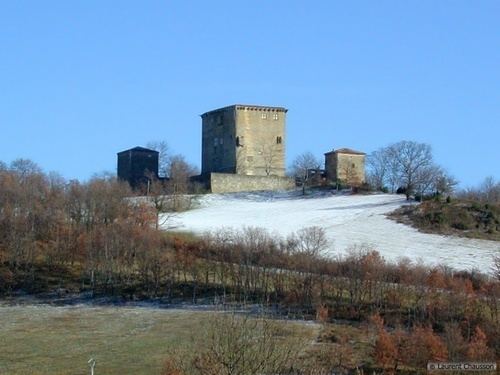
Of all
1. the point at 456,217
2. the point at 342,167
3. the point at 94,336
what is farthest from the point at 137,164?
the point at 94,336

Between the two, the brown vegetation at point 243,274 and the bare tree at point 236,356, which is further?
the brown vegetation at point 243,274

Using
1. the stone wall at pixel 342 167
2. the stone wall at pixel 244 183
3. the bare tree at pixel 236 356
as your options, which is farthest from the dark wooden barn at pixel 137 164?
the bare tree at pixel 236 356

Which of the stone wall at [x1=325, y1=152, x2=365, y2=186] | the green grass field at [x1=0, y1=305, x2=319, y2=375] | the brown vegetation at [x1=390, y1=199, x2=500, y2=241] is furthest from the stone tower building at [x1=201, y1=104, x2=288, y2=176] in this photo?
the green grass field at [x1=0, y1=305, x2=319, y2=375]

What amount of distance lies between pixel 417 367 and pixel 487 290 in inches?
503

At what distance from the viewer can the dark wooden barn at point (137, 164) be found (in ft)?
344

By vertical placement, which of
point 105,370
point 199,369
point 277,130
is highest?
point 277,130

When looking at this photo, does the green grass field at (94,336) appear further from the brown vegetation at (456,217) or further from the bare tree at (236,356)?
the brown vegetation at (456,217)

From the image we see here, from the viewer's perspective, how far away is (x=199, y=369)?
22188 mm

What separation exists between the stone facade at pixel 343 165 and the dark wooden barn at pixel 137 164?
17.4 meters

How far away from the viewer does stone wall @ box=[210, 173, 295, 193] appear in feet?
324

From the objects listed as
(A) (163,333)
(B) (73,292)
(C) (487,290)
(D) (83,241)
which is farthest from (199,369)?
(D) (83,241)

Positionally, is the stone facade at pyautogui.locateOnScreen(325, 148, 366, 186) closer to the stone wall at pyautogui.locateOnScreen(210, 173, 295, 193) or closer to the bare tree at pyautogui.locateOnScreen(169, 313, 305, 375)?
the stone wall at pyautogui.locateOnScreen(210, 173, 295, 193)

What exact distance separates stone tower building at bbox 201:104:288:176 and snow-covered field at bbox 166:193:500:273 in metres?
9.69

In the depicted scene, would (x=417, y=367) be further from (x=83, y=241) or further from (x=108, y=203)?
(x=108, y=203)
